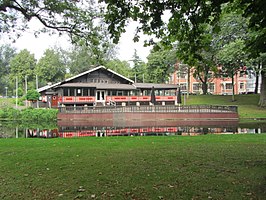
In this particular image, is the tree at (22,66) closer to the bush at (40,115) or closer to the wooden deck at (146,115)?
the bush at (40,115)

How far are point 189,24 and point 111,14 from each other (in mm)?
1860

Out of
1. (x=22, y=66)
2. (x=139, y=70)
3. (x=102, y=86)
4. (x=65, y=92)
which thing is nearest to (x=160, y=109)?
(x=102, y=86)

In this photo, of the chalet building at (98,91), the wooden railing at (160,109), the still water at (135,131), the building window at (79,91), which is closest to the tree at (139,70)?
the chalet building at (98,91)

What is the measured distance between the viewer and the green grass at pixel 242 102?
104 feet

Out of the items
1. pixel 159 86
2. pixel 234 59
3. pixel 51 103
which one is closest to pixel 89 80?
pixel 51 103

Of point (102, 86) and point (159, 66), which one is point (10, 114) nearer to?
point (102, 86)

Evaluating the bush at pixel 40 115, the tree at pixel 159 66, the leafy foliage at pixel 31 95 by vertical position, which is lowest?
the bush at pixel 40 115

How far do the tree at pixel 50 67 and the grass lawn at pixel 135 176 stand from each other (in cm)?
5765

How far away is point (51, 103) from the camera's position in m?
40.4

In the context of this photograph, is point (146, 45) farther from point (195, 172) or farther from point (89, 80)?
point (89, 80)

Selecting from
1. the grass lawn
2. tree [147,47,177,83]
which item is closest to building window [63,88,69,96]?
tree [147,47,177,83]

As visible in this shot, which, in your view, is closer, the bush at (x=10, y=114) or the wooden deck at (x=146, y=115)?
the wooden deck at (x=146, y=115)

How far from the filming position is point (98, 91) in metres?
40.9

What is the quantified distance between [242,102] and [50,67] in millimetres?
42621
